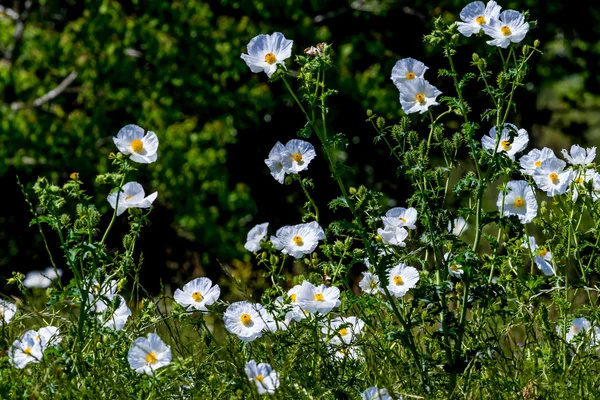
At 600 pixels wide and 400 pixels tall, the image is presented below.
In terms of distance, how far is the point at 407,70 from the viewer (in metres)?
2.29

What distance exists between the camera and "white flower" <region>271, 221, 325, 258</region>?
2.28 meters

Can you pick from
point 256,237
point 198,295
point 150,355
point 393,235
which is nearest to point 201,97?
point 256,237

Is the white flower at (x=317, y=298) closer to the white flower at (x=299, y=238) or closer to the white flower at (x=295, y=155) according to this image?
the white flower at (x=299, y=238)

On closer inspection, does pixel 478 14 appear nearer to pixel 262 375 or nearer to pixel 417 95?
pixel 417 95

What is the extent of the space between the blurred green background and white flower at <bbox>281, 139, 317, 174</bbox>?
3.33 m

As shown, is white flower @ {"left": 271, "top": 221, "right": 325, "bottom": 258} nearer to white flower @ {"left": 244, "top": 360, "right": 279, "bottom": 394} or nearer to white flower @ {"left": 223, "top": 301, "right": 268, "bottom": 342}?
white flower @ {"left": 223, "top": 301, "right": 268, "bottom": 342}

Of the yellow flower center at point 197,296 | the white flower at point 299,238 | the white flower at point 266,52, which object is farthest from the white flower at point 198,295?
the white flower at point 266,52

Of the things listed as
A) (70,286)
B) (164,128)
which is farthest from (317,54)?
(164,128)

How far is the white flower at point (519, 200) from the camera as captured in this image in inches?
92.4

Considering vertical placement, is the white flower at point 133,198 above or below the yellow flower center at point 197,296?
above

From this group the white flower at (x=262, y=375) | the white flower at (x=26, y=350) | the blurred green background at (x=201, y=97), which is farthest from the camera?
the blurred green background at (x=201, y=97)

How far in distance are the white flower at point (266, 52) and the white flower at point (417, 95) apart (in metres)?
0.32

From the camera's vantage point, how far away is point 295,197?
6.88 meters

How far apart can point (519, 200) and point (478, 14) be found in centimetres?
53
